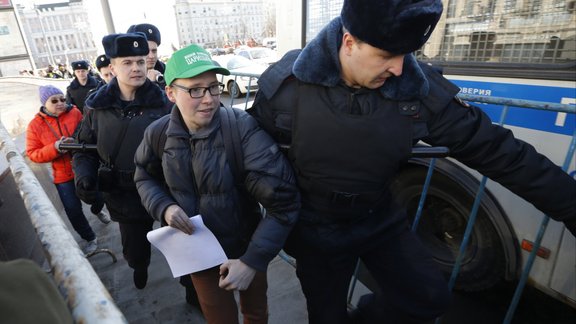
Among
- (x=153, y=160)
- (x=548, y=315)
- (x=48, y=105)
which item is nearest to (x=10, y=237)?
(x=48, y=105)

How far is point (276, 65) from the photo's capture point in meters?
1.58

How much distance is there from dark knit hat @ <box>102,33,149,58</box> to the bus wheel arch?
2.49 meters

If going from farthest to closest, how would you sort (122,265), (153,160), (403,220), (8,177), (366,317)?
1. (122,265)
2. (8,177)
3. (366,317)
4. (153,160)
5. (403,220)

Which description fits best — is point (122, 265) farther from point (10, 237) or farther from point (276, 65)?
point (276, 65)

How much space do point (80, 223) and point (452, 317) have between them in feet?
11.9

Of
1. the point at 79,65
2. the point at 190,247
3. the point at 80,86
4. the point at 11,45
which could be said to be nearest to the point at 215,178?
the point at 190,247

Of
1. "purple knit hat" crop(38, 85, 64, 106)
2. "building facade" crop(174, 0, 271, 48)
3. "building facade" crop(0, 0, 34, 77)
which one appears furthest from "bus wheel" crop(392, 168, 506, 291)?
"building facade" crop(174, 0, 271, 48)

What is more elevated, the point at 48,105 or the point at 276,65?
the point at 276,65

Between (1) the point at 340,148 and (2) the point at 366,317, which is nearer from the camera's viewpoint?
(1) the point at 340,148

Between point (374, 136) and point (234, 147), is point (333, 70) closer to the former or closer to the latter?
point (374, 136)

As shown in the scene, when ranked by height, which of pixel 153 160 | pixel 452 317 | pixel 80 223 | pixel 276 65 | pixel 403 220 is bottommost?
pixel 452 317

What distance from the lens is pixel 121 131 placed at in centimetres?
242

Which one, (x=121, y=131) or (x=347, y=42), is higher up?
(x=347, y=42)

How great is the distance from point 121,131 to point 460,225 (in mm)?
2913
